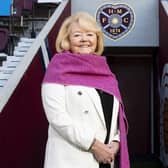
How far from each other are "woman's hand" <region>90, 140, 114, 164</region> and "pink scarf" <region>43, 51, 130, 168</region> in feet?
0.35

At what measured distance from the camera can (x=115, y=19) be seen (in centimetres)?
782

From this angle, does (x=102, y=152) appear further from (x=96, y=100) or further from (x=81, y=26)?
(x=81, y=26)

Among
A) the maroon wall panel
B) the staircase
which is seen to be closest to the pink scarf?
the staircase

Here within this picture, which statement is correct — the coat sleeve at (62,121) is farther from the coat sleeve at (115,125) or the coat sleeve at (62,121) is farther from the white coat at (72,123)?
the coat sleeve at (115,125)

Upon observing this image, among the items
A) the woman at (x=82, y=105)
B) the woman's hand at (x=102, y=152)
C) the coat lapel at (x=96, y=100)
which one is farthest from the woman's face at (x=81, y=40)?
the woman's hand at (x=102, y=152)

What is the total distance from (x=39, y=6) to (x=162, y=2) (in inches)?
183

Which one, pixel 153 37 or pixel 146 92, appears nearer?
pixel 153 37

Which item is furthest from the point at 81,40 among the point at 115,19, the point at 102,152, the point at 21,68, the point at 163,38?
the point at 115,19

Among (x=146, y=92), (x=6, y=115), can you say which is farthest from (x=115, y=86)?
(x=146, y=92)

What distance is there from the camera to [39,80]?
4.75 m

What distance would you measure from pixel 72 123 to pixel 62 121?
5 cm

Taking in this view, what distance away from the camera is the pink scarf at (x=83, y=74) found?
85.7 inches

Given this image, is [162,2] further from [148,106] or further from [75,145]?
[75,145]

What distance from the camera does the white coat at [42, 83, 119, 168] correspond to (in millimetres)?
2092
